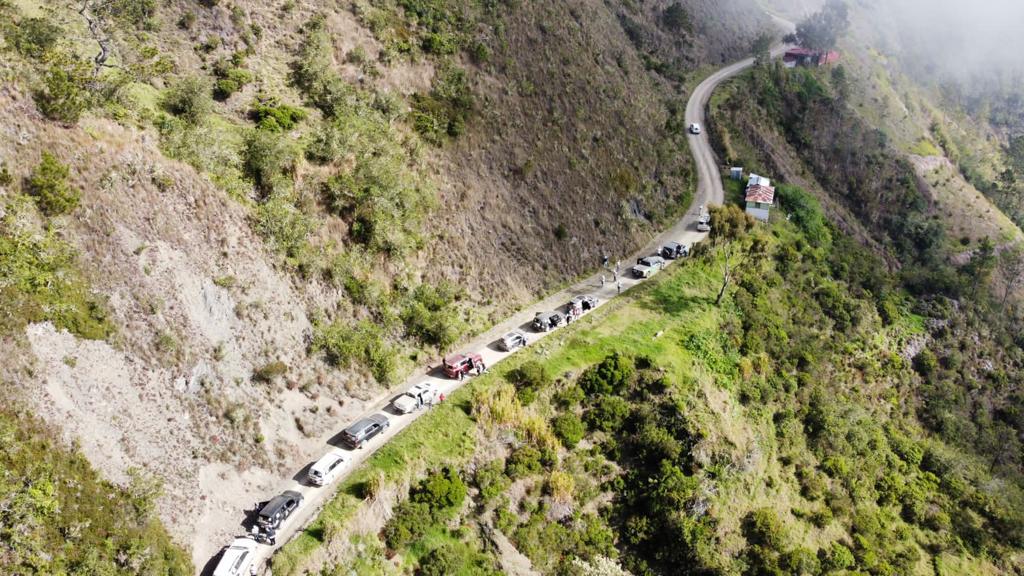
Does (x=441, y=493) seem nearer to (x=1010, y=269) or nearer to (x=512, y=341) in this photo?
(x=512, y=341)

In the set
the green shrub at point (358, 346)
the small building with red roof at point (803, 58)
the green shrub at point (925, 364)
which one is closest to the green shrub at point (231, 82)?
the green shrub at point (358, 346)

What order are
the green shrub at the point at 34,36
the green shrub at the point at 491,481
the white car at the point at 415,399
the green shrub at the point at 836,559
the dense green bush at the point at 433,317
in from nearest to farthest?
the green shrub at the point at 34,36
the green shrub at the point at 491,481
the white car at the point at 415,399
the green shrub at the point at 836,559
the dense green bush at the point at 433,317

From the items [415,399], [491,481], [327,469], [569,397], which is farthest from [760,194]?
[327,469]

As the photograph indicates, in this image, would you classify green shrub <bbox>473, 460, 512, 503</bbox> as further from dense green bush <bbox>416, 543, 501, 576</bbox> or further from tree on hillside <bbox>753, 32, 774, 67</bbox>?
tree on hillside <bbox>753, 32, 774, 67</bbox>

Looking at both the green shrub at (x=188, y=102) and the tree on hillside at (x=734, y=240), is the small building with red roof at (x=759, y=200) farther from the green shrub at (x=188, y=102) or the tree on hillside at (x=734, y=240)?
the green shrub at (x=188, y=102)

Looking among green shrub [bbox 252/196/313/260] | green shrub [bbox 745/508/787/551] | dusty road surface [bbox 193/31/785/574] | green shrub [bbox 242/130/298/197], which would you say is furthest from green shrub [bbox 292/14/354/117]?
green shrub [bbox 745/508/787/551]
